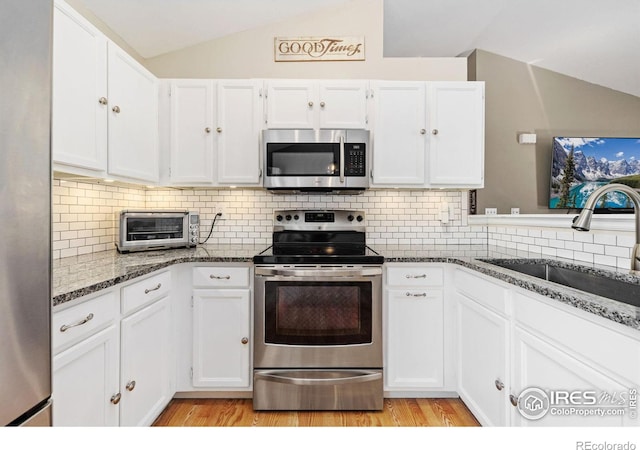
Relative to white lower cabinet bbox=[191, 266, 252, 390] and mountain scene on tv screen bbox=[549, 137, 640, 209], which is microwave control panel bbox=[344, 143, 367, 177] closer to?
white lower cabinet bbox=[191, 266, 252, 390]

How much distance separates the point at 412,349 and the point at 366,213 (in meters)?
1.08

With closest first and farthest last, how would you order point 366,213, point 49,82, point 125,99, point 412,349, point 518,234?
point 49,82
point 125,99
point 412,349
point 518,234
point 366,213

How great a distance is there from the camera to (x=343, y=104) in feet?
8.00

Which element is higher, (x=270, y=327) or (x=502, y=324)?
(x=502, y=324)

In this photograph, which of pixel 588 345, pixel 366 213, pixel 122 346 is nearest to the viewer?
pixel 588 345

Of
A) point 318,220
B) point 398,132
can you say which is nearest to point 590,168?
point 398,132

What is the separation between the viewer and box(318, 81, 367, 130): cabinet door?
243 cm

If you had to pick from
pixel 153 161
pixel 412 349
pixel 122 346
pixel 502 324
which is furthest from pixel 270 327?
pixel 153 161

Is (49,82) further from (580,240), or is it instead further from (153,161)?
(580,240)

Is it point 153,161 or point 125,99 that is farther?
point 153,161

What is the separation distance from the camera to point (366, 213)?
2709mm

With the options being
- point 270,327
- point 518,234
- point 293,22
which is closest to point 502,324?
point 518,234

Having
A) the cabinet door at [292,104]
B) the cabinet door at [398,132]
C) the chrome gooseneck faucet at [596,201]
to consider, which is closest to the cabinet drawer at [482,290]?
the chrome gooseneck faucet at [596,201]

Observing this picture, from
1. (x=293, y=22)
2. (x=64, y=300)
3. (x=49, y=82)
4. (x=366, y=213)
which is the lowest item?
(x=64, y=300)
